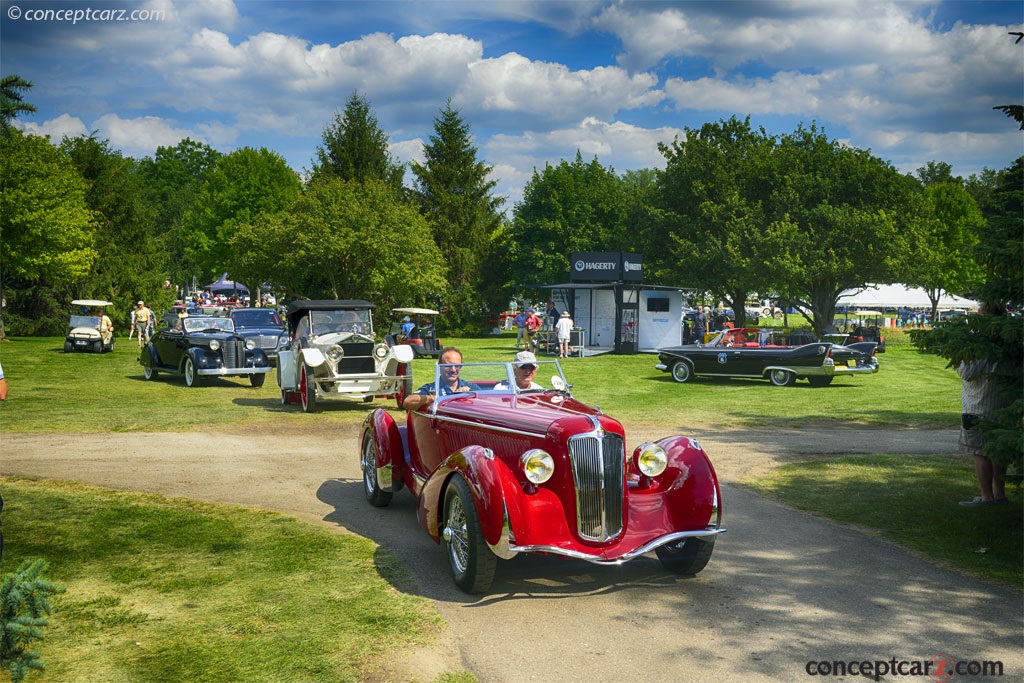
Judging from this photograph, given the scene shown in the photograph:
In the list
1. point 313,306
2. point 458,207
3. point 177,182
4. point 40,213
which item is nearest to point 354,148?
point 458,207

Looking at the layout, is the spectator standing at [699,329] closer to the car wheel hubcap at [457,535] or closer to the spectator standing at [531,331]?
the spectator standing at [531,331]

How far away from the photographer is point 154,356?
23.3m

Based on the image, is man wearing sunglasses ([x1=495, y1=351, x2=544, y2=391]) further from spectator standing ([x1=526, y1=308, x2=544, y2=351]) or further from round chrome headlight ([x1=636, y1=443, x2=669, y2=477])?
spectator standing ([x1=526, y1=308, x2=544, y2=351])

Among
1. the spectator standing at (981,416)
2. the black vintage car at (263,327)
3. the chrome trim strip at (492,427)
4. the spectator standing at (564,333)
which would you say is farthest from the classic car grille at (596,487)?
the spectator standing at (564,333)

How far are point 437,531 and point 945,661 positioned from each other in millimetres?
3648

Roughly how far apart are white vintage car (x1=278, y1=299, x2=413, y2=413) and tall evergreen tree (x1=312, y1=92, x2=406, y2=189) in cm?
4186

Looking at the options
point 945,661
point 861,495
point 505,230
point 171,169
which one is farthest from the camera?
point 171,169

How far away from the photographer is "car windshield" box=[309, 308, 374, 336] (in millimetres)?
19078

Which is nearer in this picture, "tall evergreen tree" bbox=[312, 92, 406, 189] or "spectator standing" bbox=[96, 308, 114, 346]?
"spectator standing" bbox=[96, 308, 114, 346]

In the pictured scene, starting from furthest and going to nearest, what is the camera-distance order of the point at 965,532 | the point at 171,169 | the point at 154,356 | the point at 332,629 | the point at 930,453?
1. the point at 171,169
2. the point at 154,356
3. the point at 930,453
4. the point at 965,532
5. the point at 332,629

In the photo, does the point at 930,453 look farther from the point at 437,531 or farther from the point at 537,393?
the point at 437,531

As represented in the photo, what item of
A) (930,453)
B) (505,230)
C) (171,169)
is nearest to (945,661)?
(930,453)

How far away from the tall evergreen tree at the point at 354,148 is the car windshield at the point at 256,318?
31.3 metres

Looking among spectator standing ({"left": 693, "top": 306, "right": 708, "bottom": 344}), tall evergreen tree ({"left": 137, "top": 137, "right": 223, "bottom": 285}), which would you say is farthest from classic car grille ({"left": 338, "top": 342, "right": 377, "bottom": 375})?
tall evergreen tree ({"left": 137, "top": 137, "right": 223, "bottom": 285})
